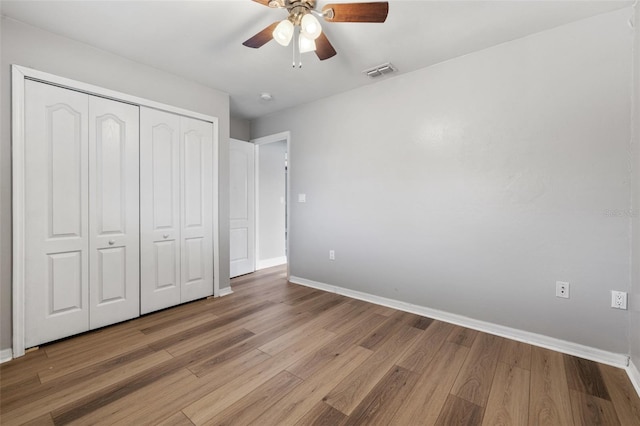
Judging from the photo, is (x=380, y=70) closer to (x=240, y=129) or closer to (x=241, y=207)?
(x=240, y=129)

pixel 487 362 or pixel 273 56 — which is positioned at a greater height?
pixel 273 56

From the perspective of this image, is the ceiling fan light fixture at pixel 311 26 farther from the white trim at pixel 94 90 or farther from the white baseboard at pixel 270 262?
the white baseboard at pixel 270 262

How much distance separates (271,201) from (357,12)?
3543 millimetres

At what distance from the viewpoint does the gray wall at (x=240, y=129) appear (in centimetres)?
427

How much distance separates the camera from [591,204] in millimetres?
1955

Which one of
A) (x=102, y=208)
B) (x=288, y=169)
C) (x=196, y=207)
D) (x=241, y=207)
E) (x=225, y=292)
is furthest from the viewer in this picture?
(x=241, y=207)

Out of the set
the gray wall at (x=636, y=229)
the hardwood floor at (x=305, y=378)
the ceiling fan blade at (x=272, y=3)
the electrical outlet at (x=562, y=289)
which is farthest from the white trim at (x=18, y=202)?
the gray wall at (x=636, y=229)

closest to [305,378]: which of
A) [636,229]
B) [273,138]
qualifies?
[636,229]

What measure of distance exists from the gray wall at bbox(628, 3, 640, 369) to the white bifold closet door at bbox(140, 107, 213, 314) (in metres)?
3.72

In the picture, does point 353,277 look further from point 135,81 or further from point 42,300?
point 135,81

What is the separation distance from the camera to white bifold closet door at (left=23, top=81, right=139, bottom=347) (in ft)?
6.75

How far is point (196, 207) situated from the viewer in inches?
121

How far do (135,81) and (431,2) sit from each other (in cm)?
272

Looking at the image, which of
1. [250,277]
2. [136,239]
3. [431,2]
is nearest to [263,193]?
[250,277]
